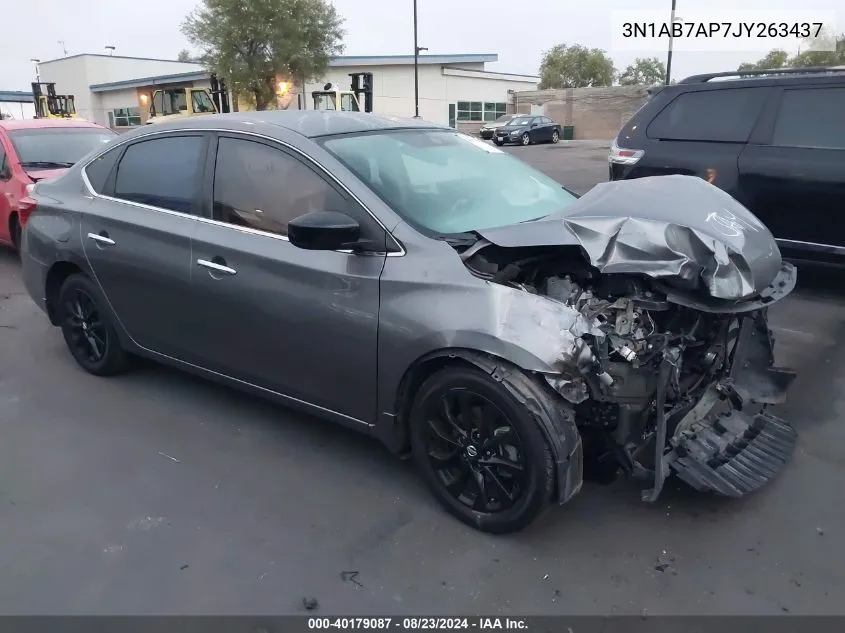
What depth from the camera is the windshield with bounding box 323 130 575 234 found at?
3234 millimetres

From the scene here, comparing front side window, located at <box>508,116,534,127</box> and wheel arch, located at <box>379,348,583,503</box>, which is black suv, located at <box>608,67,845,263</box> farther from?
front side window, located at <box>508,116,534,127</box>

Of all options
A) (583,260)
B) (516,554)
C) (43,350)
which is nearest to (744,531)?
(516,554)

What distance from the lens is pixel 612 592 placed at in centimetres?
259

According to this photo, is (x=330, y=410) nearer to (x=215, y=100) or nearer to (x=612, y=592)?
(x=612, y=592)

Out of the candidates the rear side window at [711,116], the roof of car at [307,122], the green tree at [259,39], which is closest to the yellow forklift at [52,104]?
the green tree at [259,39]

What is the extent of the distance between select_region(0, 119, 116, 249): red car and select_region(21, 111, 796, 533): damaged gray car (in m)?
4.09

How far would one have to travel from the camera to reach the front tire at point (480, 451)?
269cm

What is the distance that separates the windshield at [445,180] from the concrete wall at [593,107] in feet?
121

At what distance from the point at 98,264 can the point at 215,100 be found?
70.6 feet

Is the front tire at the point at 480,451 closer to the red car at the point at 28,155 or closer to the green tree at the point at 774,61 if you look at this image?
the red car at the point at 28,155

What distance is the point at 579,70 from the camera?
67750 millimetres
